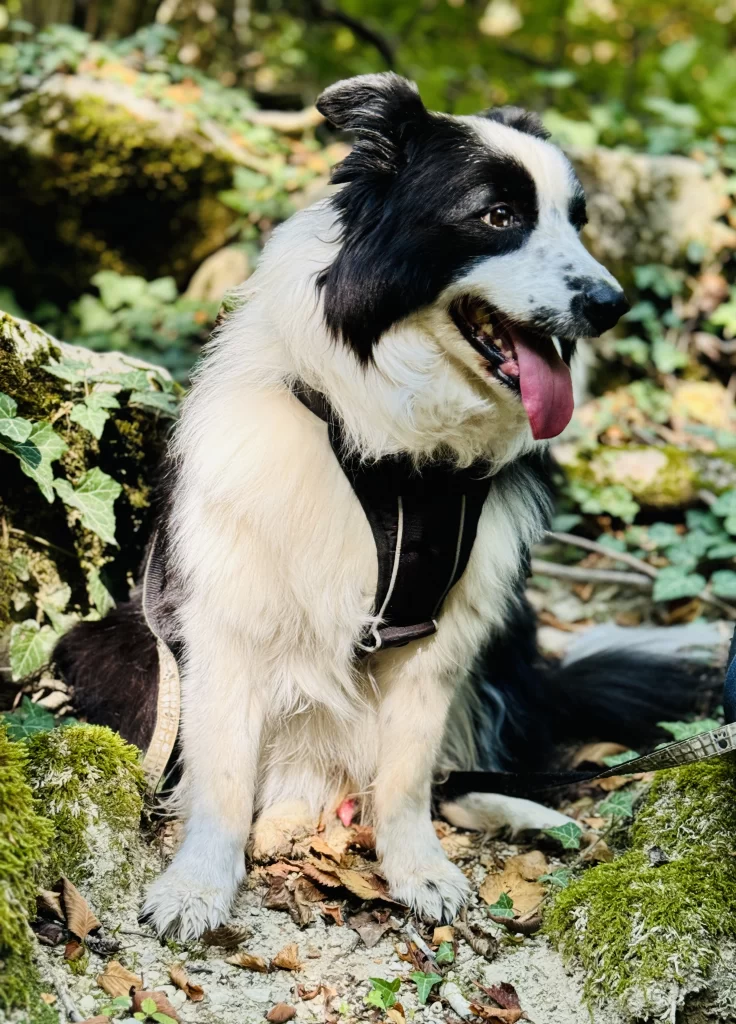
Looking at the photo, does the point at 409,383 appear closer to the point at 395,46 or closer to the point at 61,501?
the point at 61,501

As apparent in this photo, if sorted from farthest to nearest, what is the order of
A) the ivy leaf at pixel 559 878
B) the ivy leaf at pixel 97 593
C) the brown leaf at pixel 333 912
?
the ivy leaf at pixel 97 593
the ivy leaf at pixel 559 878
the brown leaf at pixel 333 912

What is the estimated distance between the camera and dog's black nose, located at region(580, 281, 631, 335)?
218 cm

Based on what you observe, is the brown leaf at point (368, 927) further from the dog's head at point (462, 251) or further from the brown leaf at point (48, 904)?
the dog's head at point (462, 251)

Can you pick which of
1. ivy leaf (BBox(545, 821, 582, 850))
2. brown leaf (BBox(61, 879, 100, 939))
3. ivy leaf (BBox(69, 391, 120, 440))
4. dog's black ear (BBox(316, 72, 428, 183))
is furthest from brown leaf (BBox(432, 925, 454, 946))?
dog's black ear (BBox(316, 72, 428, 183))

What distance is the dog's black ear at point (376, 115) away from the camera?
225cm

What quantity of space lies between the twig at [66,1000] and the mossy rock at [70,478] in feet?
3.13

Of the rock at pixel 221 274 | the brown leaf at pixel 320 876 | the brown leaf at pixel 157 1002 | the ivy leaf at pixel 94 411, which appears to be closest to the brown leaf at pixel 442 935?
the brown leaf at pixel 320 876

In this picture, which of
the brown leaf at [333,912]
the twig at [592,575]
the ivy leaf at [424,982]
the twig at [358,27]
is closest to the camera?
the ivy leaf at [424,982]

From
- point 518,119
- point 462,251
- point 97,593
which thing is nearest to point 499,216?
point 462,251

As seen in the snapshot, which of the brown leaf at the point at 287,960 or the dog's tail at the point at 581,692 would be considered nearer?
the brown leaf at the point at 287,960

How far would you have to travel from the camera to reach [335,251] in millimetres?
2277

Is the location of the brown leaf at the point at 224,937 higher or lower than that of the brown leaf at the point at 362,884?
higher

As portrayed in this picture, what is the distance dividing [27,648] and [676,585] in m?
2.49

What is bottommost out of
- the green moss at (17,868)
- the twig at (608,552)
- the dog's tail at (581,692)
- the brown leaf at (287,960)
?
the twig at (608,552)
